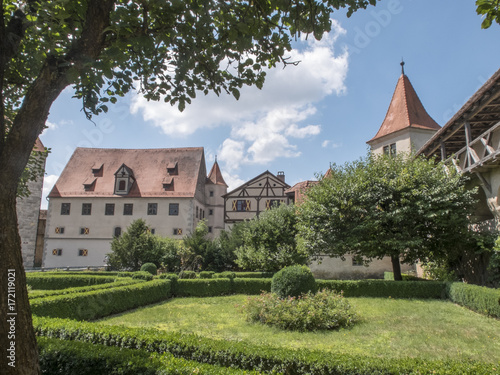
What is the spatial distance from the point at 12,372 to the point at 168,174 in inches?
1442

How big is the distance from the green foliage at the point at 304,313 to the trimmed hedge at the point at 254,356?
443 cm

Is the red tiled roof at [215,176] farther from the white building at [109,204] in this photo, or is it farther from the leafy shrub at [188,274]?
the leafy shrub at [188,274]

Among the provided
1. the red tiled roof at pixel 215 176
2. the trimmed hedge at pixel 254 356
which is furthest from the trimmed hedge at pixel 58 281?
the red tiled roof at pixel 215 176

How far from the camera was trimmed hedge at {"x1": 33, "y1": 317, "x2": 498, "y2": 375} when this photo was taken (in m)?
5.38

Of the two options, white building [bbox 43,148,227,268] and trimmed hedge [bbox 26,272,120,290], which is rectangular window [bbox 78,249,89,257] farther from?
trimmed hedge [bbox 26,272,120,290]

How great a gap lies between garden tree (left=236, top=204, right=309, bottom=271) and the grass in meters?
8.23

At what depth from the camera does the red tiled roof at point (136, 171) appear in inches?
1490

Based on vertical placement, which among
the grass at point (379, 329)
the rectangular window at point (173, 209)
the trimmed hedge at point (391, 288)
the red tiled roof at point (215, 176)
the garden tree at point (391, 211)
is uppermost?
the red tiled roof at point (215, 176)

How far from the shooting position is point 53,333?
7.34 m

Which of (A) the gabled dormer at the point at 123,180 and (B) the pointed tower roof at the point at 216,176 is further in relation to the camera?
(B) the pointed tower roof at the point at 216,176

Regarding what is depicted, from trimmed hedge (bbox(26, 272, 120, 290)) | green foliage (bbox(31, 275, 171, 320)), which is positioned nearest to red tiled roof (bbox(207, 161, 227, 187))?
trimmed hedge (bbox(26, 272, 120, 290))

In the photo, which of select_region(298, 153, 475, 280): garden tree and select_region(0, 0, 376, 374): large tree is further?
select_region(298, 153, 475, 280): garden tree

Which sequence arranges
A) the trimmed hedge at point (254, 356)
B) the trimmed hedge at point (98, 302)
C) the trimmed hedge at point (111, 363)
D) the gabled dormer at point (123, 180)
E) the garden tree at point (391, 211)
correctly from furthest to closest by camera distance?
the gabled dormer at point (123, 180), the garden tree at point (391, 211), the trimmed hedge at point (98, 302), the trimmed hedge at point (254, 356), the trimmed hedge at point (111, 363)

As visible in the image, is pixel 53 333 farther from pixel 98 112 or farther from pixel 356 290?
pixel 356 290
